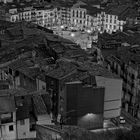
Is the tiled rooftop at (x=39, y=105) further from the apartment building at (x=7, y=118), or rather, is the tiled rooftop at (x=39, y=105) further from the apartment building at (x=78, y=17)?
the apartment building at (x=78, y=17)

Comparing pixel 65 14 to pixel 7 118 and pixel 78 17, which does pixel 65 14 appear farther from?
pixel 7 118

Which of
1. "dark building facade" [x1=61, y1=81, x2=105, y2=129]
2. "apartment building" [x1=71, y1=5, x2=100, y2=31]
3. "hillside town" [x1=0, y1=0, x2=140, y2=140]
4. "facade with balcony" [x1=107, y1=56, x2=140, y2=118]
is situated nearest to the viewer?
"hillside town" [x1=0, y1=0, x2=140, y2=140]

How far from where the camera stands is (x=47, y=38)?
157ft

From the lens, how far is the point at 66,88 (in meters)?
29.8

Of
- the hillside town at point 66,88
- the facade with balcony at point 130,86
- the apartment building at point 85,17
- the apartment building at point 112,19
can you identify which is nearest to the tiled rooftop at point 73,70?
the hillside town at point 66,88

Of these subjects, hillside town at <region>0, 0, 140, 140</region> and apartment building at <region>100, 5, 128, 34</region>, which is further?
apartment building at <region>100, 5, 128, 34</region>

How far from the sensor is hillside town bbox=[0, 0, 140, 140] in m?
25.8

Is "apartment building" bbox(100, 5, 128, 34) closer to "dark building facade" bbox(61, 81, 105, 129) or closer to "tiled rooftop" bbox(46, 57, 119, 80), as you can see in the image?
"tiled rooftop" bbox(46, 57, 119, 80)

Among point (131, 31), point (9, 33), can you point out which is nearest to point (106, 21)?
point (131, 31)

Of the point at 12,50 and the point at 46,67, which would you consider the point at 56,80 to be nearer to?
the point at 46,67

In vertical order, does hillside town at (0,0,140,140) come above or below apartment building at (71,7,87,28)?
below

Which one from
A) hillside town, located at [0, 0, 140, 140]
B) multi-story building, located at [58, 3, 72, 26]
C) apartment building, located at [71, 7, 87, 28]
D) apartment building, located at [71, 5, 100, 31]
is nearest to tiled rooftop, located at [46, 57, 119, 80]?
hillside town, located at [0, 0, 140, 140]

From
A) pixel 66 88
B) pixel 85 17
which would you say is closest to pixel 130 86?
pixel 66 88

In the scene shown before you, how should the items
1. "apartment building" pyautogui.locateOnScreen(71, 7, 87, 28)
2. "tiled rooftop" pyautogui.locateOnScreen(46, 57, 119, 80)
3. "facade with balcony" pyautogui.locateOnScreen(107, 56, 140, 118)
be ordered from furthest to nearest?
"apartment building" pyautogui.locateOnScreen(71, 7, 87, 28) → "facade with balcony" pyautogui.locateOnScreen(107, 56, 140, 118) → "tiled rooftop" pyautogui.locateOnScreen(46, 57, 119, 80)
